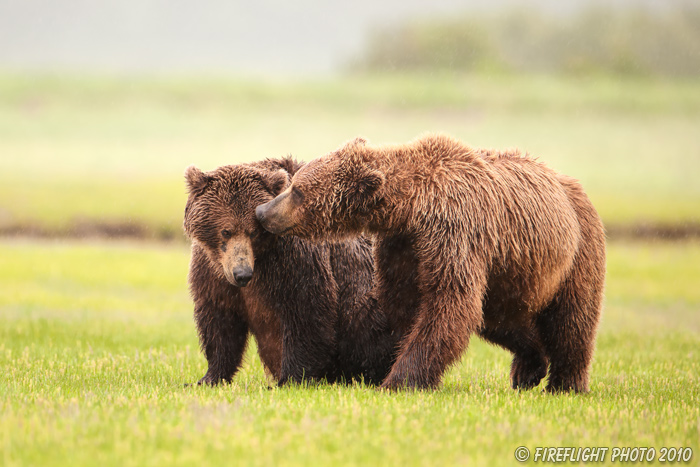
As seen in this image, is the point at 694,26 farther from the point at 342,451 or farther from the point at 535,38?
the point at 342,451

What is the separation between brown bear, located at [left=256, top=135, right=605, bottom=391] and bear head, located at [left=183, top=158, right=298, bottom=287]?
10.7 inches

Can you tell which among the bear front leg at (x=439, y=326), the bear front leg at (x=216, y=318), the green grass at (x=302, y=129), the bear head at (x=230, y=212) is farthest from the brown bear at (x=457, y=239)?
the green grass at (x=302, y=129)

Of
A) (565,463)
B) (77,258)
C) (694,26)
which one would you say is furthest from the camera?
(694,26)

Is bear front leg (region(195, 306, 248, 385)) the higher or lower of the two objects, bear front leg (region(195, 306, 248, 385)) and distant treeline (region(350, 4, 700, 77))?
the lower

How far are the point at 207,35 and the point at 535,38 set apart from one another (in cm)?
5124

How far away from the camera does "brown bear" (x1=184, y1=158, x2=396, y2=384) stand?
7262 mm

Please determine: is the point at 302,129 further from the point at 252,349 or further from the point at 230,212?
the point at 230,212

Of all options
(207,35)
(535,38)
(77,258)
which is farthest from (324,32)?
(77,258)

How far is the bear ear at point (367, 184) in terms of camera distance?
6.84m

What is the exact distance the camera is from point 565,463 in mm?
4785

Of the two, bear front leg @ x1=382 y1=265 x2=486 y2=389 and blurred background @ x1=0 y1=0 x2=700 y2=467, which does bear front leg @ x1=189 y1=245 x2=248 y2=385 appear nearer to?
blurred background @ x1=0 y1=0 x2=700 y2=467

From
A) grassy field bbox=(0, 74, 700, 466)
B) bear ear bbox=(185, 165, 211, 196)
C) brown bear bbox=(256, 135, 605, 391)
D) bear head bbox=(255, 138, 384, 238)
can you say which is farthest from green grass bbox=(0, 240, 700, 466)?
bear ear bbox=(185, 165, 211, 196)

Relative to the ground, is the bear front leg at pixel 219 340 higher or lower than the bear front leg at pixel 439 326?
lower

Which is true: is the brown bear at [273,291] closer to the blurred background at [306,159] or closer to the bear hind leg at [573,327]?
the blurred background at [306,159]
